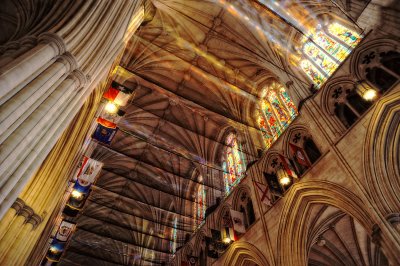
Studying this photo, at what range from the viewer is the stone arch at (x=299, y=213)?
6.51 meters

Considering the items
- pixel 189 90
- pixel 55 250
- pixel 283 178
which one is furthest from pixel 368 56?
pixel 55 250

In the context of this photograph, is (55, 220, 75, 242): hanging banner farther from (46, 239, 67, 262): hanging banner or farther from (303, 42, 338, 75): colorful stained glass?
(303, 42, 338, 75): colorful stained glass

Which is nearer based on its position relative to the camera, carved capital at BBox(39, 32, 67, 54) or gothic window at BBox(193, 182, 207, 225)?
carved capital at BBox(39, 32, 67, 54)

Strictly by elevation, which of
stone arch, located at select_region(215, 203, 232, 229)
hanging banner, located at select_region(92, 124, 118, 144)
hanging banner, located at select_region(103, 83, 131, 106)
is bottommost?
stone arch, located at select_region(215, 203, 232, 229)

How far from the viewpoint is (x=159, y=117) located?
646 inches

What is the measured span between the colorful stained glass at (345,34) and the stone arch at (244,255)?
7511mm

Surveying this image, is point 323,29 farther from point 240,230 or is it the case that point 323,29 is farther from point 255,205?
point 240,230

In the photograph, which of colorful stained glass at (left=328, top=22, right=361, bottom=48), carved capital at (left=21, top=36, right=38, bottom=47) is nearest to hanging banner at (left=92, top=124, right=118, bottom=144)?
carved capital at (left=21, top=36, right=38, bottom=47)

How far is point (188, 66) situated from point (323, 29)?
782 centimetres

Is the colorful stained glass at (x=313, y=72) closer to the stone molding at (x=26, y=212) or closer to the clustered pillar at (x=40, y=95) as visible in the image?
the clustered pillar at (x=40, y=95)

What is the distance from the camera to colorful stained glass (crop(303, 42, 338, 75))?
28.8ft

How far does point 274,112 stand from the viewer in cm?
1159

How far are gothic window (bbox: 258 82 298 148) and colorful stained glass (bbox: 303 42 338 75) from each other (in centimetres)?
186

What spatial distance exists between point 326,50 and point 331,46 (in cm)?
21
